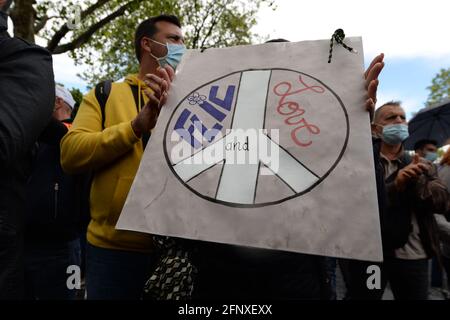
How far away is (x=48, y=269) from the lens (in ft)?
6.61

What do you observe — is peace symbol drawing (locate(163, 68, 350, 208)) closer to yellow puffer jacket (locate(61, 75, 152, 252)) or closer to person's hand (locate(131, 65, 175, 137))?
person's hand (locate(131, 65, 175, 137))

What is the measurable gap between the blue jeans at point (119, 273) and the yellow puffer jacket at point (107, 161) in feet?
0.11

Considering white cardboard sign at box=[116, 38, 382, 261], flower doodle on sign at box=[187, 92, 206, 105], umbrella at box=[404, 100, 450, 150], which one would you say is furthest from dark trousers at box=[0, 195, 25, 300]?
umbrella at box=[404, 100, 450, 150]

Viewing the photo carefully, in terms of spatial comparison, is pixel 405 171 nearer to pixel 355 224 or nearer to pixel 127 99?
pixel 355 224

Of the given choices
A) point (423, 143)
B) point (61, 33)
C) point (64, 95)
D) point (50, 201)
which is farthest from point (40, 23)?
point (423, 143)

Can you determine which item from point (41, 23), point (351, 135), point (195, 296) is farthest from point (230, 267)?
point (41, 23)

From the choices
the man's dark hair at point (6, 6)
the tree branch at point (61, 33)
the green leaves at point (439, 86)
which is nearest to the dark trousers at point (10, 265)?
the man's dark hair at point (6, 6)

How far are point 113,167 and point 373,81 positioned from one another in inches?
36.8

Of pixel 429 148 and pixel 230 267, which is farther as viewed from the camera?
pixel 429 148

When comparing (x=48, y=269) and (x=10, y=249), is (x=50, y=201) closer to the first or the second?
(x=48, y=269)

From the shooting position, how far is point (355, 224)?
93 cm

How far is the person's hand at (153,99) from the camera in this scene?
1.23 m

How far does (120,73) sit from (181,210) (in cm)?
1558

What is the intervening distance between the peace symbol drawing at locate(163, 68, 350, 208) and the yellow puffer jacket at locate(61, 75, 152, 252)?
245 millimetres
